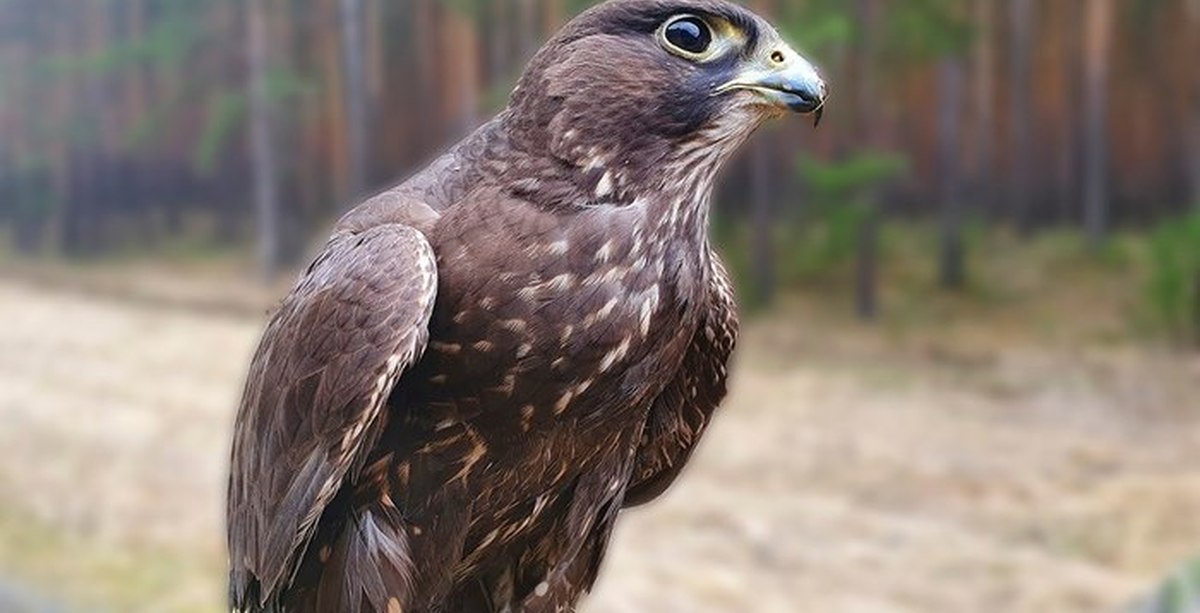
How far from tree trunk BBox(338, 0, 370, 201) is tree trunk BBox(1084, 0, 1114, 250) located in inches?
181

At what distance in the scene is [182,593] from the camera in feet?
14.4

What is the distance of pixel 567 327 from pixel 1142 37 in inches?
285

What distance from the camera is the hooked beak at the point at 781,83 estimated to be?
52.2 inches

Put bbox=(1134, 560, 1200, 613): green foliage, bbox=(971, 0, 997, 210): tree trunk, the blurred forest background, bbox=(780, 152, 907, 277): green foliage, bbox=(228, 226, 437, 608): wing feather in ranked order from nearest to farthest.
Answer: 1. bbox=(228, 226, 437, 608): wing feather
2. bbox=(1134, 560, 1200, 613): green foliage
3. the blurred forest background
4. bbox=(780, 152, 907, 277): green foliage
5. bbox=(971, 0, 997, 210): tree trunk

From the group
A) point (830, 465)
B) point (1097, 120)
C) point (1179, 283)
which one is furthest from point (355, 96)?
point (1179, 283)

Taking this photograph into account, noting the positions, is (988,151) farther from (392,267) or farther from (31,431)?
(392,267)

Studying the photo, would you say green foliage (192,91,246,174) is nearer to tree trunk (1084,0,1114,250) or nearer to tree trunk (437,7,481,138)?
tree trunk (437,7,481,138)

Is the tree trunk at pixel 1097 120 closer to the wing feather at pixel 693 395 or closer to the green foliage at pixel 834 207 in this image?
the green foliage at pixel 834 207

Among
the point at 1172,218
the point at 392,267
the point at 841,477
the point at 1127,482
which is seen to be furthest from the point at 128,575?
the point at 1172,218

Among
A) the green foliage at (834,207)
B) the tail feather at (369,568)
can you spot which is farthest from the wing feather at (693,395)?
the green foliage at (834,207)

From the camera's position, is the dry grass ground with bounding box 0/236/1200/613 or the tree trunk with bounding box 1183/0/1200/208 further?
the tree trunk with bounding box 1183/0/1200/208

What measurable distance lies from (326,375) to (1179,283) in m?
6.63

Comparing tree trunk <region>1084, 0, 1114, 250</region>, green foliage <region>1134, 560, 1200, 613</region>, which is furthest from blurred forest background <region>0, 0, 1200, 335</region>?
green foliage <region>1134, 560, 1200, 613</region>

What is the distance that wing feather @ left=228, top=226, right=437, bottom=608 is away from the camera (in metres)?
1.28
